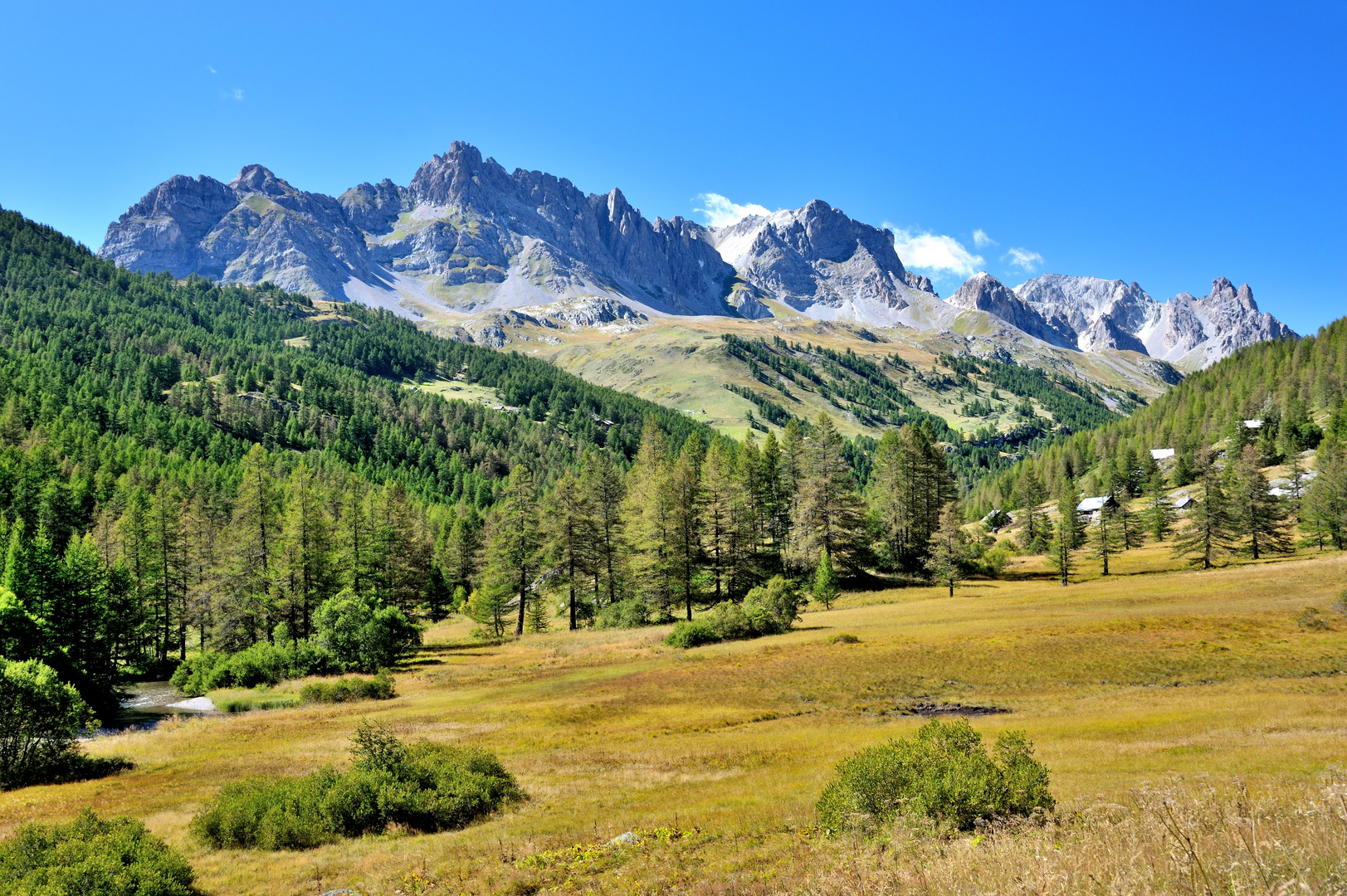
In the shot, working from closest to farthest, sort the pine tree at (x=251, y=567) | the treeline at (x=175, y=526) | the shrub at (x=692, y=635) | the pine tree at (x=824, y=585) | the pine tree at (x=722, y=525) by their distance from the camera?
the treeline at (x=175, y=526) < the shrub at (x=692, y=635) < the pine tree at (x=251, y=567) < the pine tree at (x=824, y=585) < the pine tree at (x=722, y=525)

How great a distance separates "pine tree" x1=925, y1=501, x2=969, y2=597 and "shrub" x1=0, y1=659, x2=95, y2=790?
65755mm

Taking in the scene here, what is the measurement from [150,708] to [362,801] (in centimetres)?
3836

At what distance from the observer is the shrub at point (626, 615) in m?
62.5

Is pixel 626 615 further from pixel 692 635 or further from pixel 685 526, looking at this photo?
pixel 692 635

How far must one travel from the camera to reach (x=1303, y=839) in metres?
6.36

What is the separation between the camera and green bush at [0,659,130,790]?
23.6 meters

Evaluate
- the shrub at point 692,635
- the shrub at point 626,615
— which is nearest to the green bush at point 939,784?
the shrub at point 692,635

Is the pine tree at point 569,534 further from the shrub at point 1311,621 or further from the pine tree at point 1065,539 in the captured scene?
the shrub at point 1311,621

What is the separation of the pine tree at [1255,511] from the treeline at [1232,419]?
44346mm

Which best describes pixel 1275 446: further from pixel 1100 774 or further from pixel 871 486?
pixel 1100 774

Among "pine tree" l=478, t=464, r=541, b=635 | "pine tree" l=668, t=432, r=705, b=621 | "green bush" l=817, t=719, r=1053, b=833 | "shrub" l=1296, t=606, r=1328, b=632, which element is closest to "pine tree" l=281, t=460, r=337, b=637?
"pine tree" l=478, t=464, r=541, b=635

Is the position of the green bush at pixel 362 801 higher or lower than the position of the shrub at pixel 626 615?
higher

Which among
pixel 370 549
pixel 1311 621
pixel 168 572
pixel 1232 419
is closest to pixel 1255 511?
pixel 1311 621

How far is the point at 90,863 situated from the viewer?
12.2 metres
